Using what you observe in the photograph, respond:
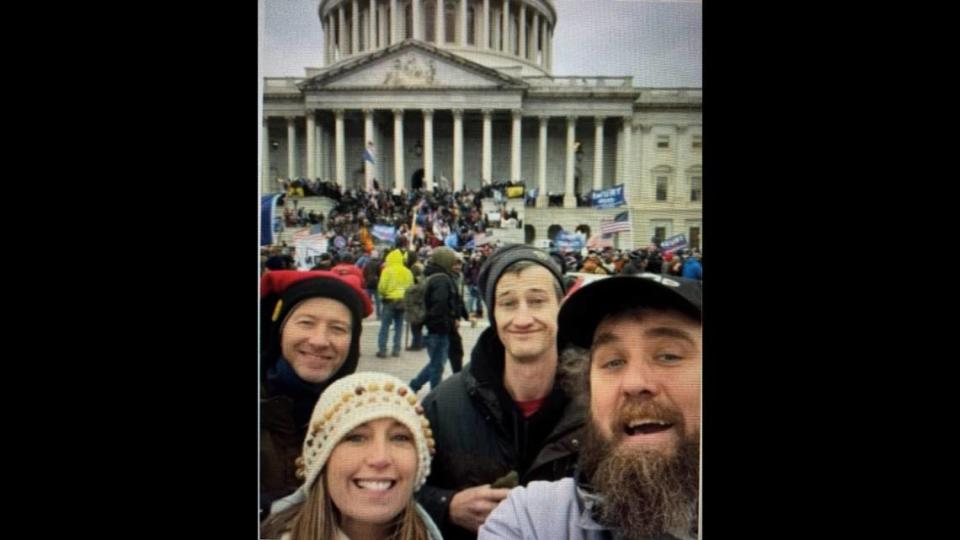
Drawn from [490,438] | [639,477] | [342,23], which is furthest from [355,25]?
[639,477]

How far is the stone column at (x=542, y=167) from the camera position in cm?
458

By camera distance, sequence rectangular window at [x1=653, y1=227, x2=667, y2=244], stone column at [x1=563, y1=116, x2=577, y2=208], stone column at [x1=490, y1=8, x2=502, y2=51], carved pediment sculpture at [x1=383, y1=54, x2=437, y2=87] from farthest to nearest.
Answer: stone column at [x1=490, y1=8, x2=502, y2=51], stone column at [x1=563, y1=116, x2=577, y2=208], carved pediment sculpture at [x1=383, y1=54, x2=437, y2=87], rectangular window at [x1=653, y1=227, x2=667, y2=244]

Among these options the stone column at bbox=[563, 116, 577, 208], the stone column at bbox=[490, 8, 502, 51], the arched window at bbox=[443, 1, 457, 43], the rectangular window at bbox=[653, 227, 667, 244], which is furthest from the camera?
the stone column at bbox=[490, 8, 502, 51]

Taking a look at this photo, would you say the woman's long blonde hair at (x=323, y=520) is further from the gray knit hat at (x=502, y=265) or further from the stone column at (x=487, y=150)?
the stone column at (x=487, y=150)

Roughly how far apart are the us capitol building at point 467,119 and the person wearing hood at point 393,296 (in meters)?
0.66

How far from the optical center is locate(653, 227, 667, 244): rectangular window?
14.3 ft

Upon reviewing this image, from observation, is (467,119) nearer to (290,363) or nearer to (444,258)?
(444,258)

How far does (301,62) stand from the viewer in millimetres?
4285

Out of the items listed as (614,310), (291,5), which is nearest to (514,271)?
(614,310)

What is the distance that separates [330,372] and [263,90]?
216 cm

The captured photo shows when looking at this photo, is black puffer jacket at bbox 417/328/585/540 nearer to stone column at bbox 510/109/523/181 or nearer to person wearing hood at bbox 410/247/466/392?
person wearing hood at bbox 410/247/466/392

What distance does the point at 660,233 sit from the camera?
4371mm

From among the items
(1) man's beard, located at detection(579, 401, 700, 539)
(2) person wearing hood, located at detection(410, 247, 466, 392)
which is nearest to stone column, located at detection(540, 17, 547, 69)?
(2) person wearing hood, located at detection(410, 247, 466, 392)

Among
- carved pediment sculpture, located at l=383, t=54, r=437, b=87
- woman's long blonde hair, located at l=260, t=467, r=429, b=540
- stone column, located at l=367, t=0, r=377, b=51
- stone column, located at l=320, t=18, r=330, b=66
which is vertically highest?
stone column, located at l=367, t=0, r=377, b=51
